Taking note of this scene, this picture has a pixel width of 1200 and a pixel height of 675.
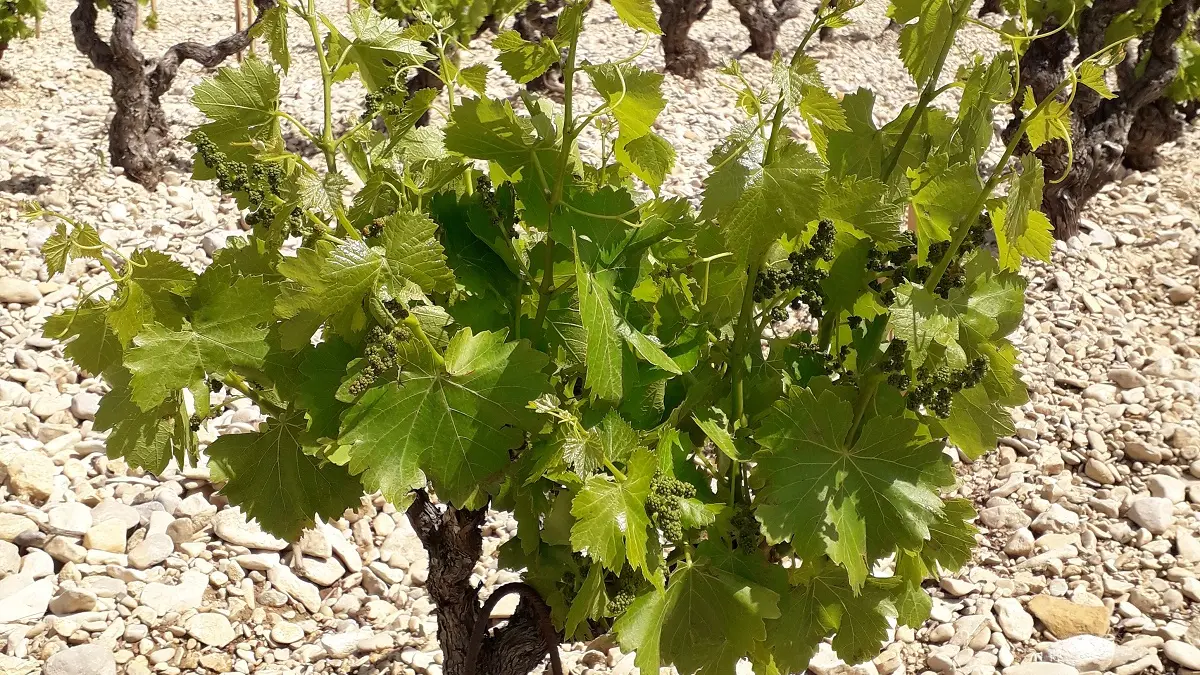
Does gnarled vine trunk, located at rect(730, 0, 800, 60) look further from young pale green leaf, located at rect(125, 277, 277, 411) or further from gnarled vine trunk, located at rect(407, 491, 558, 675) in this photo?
young pale green leaf, located at rect(125, 277, 277, 411)

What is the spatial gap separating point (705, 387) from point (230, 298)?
0.65 metres

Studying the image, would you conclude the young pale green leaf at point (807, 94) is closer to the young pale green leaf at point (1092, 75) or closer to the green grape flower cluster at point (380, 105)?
the young pale green leaf at point (1092, 75)

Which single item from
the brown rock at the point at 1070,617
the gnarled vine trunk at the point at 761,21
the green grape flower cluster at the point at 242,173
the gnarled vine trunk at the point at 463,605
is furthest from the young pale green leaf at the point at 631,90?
the gnarled vine trunk at the point at 761,21

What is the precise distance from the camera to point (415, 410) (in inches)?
45.6

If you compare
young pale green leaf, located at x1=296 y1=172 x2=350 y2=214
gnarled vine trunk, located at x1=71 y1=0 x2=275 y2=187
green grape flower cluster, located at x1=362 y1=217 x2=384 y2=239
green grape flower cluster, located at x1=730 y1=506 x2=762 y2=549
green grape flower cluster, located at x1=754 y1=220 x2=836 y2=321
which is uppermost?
young pale green leaf, located at x1=296 y1=172 x2=350 y2=214

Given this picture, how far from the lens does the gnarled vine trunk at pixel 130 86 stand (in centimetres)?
507

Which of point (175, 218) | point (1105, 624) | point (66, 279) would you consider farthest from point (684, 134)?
point (1105, 624)

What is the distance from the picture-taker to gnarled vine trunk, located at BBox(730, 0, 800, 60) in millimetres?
8156

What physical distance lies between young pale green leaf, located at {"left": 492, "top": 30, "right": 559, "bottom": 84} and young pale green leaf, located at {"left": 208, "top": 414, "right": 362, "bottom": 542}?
0.60m

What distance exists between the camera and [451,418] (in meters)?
1.17

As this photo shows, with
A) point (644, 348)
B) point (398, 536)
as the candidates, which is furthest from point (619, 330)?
point (398, 536)

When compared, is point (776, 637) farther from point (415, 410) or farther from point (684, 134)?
point (684, 134)

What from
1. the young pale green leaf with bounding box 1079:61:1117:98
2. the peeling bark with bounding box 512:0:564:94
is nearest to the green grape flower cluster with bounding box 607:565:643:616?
the young pale green leaf with bounding box 1079:61:1117:98

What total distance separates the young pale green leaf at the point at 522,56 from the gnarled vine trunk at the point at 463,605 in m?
0.84
